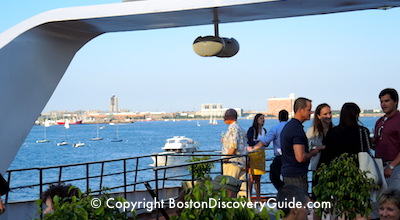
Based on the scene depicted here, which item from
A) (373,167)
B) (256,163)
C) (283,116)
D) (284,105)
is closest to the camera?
(373,167)

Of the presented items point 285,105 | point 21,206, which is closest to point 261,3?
point 21,206

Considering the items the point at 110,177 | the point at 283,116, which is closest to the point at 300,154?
the point at 283,116

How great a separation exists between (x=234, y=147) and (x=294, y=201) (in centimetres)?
437

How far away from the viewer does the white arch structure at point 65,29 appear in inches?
235

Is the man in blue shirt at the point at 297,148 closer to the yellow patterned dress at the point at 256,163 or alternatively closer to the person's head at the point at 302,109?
the person's head at the point at 302,109

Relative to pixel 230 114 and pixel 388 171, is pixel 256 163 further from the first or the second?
pixel 388 171

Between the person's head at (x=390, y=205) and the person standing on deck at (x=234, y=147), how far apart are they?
12.9ft

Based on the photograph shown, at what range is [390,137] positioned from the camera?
6.35 m

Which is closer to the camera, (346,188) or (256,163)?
(346,188)

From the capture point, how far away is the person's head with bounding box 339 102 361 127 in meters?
6.37

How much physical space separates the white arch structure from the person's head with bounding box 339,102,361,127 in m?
0.94

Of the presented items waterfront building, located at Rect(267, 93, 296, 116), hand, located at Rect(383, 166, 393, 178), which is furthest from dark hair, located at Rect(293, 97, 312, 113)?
waterfront building, located at Rect(267, 93, 296, 116)

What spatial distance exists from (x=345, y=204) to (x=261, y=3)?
197 cm

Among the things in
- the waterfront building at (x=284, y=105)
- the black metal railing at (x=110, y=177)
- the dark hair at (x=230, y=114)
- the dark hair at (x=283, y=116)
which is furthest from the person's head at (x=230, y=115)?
the waterfront building at (x=284, y=105)
